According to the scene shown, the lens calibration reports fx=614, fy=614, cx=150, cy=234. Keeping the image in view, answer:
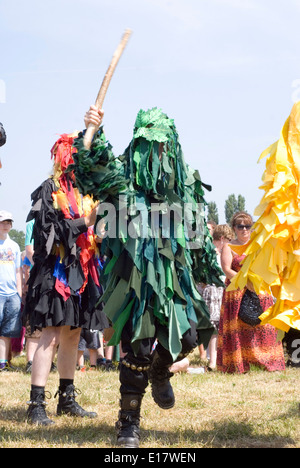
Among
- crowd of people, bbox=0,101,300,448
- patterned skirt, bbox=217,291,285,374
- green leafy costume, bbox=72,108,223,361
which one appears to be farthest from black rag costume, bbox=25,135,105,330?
patterned skirt, bbox=217,291,285,374

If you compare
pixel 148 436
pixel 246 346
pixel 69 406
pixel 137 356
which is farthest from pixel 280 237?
pixel 246 346

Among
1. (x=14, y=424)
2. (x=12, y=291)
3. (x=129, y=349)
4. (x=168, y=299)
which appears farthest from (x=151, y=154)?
(x=12, y=291)

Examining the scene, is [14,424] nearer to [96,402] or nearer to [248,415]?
[96,402]

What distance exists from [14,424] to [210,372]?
135 inches

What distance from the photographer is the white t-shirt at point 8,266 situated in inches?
301

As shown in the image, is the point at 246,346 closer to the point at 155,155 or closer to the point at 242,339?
the point at 242,339

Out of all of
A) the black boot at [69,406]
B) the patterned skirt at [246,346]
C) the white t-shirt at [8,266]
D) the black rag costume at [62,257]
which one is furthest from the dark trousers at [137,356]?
the white t-shirt at [8,266]

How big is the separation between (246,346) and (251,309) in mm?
441

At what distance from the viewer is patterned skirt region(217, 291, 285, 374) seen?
695 cm

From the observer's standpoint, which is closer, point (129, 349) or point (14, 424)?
point (129, 349)

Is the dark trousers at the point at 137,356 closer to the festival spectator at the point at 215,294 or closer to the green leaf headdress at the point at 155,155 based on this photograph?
the green leaf headdress at the point at 155,155

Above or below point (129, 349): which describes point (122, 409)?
below
